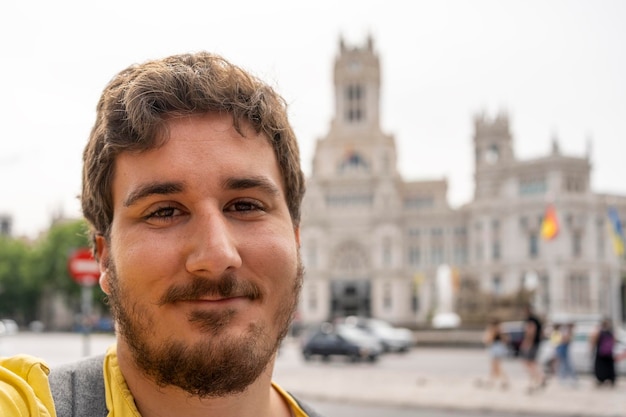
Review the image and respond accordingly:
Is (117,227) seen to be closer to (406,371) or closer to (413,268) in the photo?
(406,371)

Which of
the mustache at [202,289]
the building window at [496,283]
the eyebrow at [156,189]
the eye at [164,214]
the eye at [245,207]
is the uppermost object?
the eyebrow at [156,189]

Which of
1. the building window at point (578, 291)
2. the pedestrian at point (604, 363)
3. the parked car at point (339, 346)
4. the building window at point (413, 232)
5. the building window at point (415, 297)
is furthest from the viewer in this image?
the building window at point (413, 232)

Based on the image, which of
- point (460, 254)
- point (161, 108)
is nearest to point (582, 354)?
point (161, 108)

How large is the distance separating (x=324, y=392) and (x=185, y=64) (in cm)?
1332

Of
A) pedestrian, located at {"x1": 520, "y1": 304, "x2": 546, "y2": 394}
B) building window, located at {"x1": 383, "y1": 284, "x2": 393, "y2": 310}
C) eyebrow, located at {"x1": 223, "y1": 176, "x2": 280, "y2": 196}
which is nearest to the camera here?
eyebrow, located at {"x1": 223, "y1": 176, "x2": 280, "y2": 196}

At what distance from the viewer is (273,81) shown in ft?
5.34

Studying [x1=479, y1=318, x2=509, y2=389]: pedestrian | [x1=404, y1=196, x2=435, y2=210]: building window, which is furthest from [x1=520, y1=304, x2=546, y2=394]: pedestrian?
[x1=404, y1=196, x2=435, y2=210]: building window

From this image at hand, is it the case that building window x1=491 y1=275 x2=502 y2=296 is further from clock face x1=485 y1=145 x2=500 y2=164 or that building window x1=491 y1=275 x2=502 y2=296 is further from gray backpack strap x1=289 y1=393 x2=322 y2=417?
gray backpack strap x1=289 y1=393 x2=322 y2=417

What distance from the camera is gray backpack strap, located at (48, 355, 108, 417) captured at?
125 cm

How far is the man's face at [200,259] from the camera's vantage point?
1.27 meters

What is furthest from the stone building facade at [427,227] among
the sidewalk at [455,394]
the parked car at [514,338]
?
the sidewalk at [455,394]

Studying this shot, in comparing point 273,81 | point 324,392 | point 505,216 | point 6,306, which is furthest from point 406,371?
point 6,306

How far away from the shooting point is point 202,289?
127 centimetres

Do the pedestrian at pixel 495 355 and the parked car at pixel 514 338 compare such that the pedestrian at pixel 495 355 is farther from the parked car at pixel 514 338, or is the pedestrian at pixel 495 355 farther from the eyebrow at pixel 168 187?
the eyebrow at pixel 168 187
